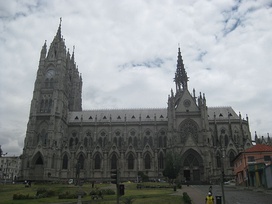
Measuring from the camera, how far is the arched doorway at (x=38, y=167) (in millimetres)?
65625

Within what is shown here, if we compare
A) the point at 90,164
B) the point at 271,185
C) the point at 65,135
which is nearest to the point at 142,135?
the point at 90,164

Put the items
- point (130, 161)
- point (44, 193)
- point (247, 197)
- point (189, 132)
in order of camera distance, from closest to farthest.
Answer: point (247, 197) → point (44, 193) → point (189, 132) → point (130, 161)

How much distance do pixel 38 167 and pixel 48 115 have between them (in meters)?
14.1

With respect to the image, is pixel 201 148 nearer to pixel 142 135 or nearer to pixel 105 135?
pixel 142 135

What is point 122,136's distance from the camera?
263ft

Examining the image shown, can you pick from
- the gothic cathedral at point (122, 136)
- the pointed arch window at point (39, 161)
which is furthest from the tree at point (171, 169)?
the pointed arch window at point (39, 161)

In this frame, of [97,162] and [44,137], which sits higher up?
[44,137]

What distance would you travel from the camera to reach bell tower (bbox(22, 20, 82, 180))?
219 feet

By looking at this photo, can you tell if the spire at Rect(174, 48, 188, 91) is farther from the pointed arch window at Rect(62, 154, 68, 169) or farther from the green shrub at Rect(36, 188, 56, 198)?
the green shrub at Rect(36, 188, 56, 198)

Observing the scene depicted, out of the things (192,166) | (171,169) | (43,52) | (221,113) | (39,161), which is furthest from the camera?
(221,113)

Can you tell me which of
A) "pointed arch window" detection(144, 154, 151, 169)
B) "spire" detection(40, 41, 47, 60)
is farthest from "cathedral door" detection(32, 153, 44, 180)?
"spire" detection(40, 41, 47, 60)

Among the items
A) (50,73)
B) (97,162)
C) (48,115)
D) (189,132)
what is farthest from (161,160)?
(50,73)

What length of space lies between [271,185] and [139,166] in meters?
40.6

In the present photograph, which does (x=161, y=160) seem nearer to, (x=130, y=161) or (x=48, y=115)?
(x=130, y=161)
